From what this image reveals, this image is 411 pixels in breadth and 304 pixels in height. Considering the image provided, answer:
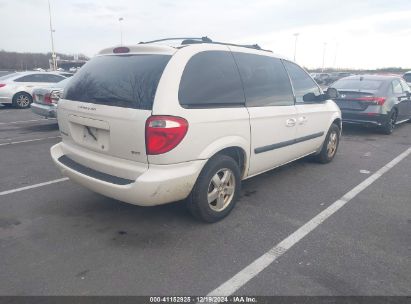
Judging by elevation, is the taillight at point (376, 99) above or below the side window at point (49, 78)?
below

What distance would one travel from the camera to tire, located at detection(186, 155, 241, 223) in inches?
127

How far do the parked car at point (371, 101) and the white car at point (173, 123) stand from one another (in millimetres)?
4888

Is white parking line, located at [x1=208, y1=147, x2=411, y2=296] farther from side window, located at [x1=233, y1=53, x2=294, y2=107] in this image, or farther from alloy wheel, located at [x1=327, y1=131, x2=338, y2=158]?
side window, located at [x1=233, y1=53, x2=294, y2=107]

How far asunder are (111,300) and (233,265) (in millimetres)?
1021

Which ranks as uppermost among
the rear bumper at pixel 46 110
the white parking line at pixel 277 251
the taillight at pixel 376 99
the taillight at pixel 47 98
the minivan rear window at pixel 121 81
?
the minivan rear window at pixel 121 81

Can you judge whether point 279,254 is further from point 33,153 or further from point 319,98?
point 33,153

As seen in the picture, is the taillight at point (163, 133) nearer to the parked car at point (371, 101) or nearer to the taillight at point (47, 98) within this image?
the parked car at point (371, 101)

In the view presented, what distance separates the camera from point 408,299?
2.39 m

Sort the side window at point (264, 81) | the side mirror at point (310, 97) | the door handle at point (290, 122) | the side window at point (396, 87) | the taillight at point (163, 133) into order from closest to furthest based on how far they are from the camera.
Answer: the taillight at point (163, 133) → the side window at point (264, 81) → the door handle at point (290, 122) → the side mirror at point (310, 97) → the side window at point (396, 87)

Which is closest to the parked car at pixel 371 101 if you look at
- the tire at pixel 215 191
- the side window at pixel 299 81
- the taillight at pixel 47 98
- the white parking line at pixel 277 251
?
the side window at pixel 299 81

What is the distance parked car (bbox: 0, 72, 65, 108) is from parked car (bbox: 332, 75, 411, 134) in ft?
37.2

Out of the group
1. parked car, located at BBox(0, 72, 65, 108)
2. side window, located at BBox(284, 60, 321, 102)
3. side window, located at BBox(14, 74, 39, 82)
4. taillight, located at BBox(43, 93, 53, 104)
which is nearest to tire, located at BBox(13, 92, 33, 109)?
parked car, located at BBox(0, 72, 65, 108)

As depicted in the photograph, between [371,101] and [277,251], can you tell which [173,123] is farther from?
[371,101]

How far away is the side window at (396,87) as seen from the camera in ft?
28.4
